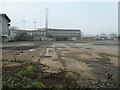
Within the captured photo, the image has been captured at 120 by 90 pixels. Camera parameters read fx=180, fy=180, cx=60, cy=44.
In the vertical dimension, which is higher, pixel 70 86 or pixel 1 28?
pixel 1 28

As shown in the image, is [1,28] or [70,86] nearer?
[70,86]

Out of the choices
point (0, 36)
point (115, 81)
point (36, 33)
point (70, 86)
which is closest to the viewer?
point (70, 86)

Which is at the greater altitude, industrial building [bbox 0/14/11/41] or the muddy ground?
industrial building [bbox 0/14/11/41]

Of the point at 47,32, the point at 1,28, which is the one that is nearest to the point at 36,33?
the point at 47,32

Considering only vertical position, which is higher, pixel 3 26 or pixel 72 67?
pixel 3 26

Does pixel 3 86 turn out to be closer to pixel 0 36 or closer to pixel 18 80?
pixel 18 80

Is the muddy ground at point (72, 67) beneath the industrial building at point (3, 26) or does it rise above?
beneath

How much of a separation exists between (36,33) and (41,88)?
8927cm

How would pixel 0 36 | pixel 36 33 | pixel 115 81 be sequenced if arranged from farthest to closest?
pixel 36 33
pixel 0 36
pixel 115 81

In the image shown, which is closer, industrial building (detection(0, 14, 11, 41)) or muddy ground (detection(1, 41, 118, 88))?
muddy ground (detection(1, 41, 118, 88))

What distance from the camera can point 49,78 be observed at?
24.7ft

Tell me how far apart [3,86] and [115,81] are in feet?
14.3

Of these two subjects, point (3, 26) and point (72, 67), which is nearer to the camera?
point (72, 67)

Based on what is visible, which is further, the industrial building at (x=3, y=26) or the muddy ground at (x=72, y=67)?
the industrial building at (x=3, y=26)
